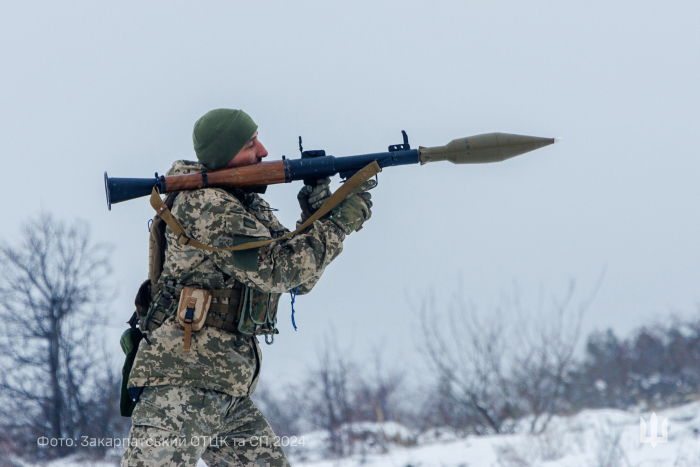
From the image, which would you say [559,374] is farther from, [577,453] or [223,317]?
[223,317]

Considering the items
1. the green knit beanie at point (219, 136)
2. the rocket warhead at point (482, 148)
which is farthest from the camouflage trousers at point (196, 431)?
the rocket warhead at point (482, 148)

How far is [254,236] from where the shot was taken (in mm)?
2766

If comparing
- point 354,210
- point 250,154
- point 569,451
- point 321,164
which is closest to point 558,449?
point 569,451

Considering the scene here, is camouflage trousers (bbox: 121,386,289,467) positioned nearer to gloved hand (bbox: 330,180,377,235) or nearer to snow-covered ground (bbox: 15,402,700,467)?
gloved hand (bbox: 330,180,377,235)

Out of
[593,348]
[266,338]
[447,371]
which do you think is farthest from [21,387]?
[593,348]

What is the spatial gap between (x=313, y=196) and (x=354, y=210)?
0.27 metres

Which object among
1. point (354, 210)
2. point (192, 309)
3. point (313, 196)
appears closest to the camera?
point (192, 309)

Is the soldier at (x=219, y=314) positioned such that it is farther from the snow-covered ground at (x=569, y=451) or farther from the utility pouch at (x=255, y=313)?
the snow-covered ground at (x=569, y=451)

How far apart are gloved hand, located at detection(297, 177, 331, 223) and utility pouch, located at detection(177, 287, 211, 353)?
76cm

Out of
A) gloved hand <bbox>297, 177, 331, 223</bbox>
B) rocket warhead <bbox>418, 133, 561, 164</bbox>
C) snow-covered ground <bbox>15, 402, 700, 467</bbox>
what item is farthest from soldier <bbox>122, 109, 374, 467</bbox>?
snow-covered ground <bbox>15, 402, 700, 467</bbox>

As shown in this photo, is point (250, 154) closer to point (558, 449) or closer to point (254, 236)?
point (254, 236)

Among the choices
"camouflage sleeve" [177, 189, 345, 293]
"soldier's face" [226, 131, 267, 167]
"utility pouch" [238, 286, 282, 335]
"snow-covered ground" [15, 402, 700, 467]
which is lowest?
"snow-covered ground" [15, 402, 700, 467]

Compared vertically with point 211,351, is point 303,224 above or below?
above

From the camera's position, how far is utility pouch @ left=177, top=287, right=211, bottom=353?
9.13 feet
